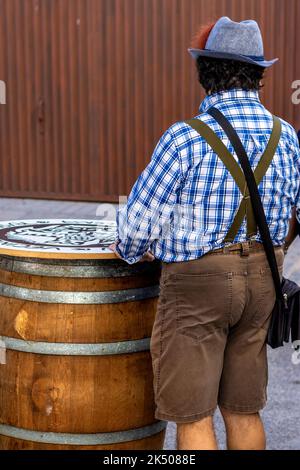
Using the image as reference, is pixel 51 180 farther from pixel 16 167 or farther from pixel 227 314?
pixel 227 314

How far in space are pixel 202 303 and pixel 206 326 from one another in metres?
0.09

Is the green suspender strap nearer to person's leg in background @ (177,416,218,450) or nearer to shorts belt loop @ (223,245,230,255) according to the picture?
shorts belt loop @ (223,245,230,255)

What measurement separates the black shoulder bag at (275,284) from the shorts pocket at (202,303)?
0.68 ft

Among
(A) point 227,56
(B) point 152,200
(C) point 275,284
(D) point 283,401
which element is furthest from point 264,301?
(D) point 283,401

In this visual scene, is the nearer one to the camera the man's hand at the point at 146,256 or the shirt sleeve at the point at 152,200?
the shirt sleeve at the point at 152,200

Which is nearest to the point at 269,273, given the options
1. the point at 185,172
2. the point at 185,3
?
the point at 185,172

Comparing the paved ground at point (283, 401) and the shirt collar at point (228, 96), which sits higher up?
the shirt collar at point (228, 96)

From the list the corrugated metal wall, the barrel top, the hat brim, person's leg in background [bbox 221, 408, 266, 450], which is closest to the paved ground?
person's leg in background [bbox 221, 408, 266, 450]

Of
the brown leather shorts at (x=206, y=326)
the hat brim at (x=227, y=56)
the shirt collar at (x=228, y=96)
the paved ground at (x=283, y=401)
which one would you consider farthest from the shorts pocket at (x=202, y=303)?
the paved ground at (x=283, y=401)

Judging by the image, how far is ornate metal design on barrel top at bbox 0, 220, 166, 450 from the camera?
141 inches

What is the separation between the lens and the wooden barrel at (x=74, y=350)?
359cm

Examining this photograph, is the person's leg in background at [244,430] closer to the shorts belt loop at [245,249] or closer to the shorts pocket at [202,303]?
the shorts pocket at [202,303]

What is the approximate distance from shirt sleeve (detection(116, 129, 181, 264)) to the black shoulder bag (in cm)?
21

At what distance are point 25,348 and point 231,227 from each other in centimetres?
94
